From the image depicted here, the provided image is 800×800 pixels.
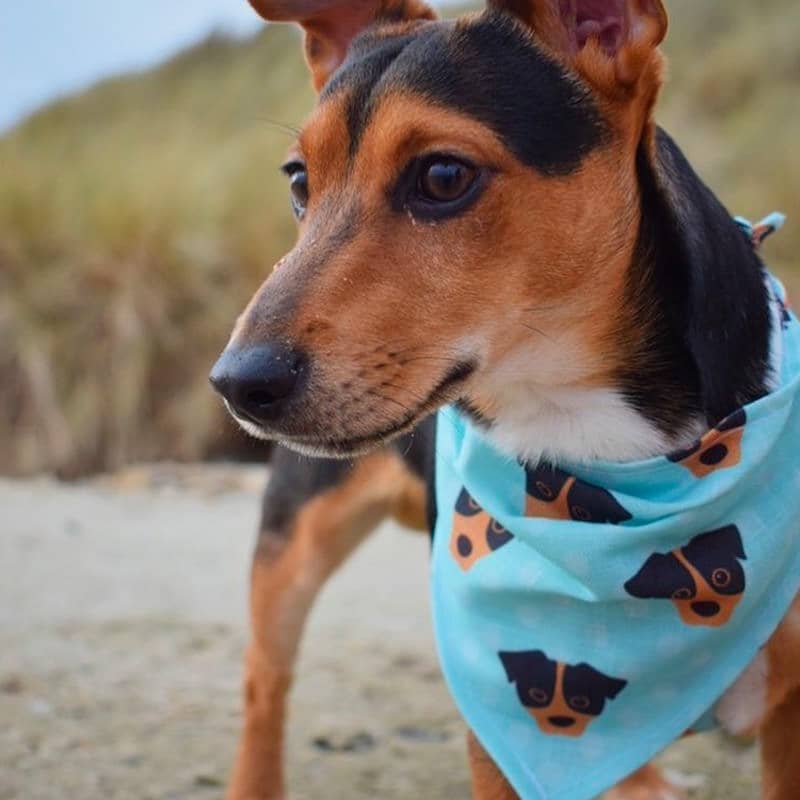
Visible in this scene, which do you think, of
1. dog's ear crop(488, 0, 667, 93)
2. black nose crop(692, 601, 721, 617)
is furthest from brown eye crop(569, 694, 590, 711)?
dog's ear crop(488, 0, 667, 93)

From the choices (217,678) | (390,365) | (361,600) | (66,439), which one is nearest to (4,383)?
(66,439)

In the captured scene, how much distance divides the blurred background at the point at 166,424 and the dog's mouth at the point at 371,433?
3.74 feet

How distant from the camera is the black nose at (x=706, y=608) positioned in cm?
307

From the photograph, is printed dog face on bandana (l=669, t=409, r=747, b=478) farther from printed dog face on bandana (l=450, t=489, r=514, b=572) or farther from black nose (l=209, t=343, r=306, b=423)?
black nose (l=209, t=343, r=306, b=423)

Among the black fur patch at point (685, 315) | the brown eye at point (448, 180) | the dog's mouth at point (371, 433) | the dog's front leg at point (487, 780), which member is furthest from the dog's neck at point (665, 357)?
the dog's front leg at point (487, 780)

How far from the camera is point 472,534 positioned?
3408mm

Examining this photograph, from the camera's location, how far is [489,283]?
2824 millimetres

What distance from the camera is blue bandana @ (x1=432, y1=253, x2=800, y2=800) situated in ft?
10.0

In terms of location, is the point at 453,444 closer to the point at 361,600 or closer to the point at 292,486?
the point at 292,486

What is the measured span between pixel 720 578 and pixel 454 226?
98cm

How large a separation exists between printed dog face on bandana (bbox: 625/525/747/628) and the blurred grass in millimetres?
6473

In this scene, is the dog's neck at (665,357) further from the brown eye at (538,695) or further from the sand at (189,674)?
the sand at (189,674)

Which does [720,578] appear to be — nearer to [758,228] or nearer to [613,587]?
[613,587]

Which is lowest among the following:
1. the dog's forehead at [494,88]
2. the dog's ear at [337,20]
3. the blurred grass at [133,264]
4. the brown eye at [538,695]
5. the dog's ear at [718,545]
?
the blurred grass at [133,264]
